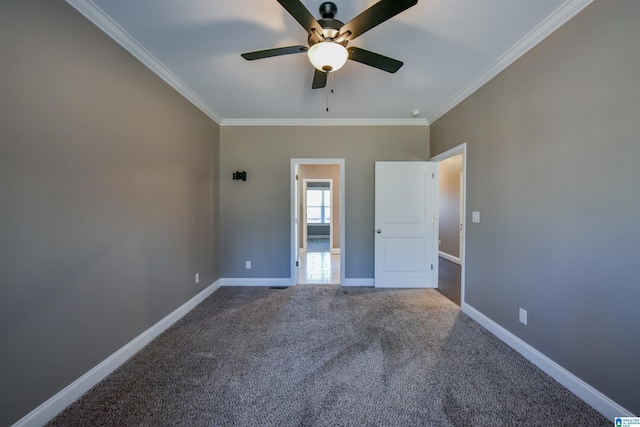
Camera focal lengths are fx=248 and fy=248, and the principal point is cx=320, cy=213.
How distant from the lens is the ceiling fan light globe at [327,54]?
1.53 metres

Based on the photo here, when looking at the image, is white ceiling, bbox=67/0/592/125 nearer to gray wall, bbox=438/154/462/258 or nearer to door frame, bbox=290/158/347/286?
door frame, bbox=290/158/347/286

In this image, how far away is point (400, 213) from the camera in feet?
12.4

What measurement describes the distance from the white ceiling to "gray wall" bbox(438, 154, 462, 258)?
2.91m

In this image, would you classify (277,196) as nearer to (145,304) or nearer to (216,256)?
(216,256)

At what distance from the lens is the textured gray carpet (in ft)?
4.96

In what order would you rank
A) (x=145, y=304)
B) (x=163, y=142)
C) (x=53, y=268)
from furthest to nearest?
1. (x=163, y=142)
2. (x=145, y=304)
3. (x=53, y=268)

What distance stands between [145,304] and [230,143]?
8.31 feet

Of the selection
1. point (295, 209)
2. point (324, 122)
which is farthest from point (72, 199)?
point (324, 122)

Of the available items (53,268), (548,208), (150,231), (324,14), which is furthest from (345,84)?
(53,268)

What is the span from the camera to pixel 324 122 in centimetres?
385

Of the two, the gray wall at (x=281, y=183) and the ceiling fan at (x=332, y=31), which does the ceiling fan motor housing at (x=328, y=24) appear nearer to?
the ceiling fan at (x=332, y=31)

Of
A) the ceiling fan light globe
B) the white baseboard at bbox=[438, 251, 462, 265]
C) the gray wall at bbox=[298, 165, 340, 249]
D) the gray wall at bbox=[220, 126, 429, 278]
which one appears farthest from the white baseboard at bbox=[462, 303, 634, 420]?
the gray wall at bbox=[298, 165, 340, 249]

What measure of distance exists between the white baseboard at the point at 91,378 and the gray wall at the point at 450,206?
17.8 feet

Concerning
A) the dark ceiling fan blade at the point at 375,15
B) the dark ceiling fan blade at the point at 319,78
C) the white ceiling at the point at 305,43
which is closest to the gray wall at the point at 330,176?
the white ceiling at the point at 305,43
